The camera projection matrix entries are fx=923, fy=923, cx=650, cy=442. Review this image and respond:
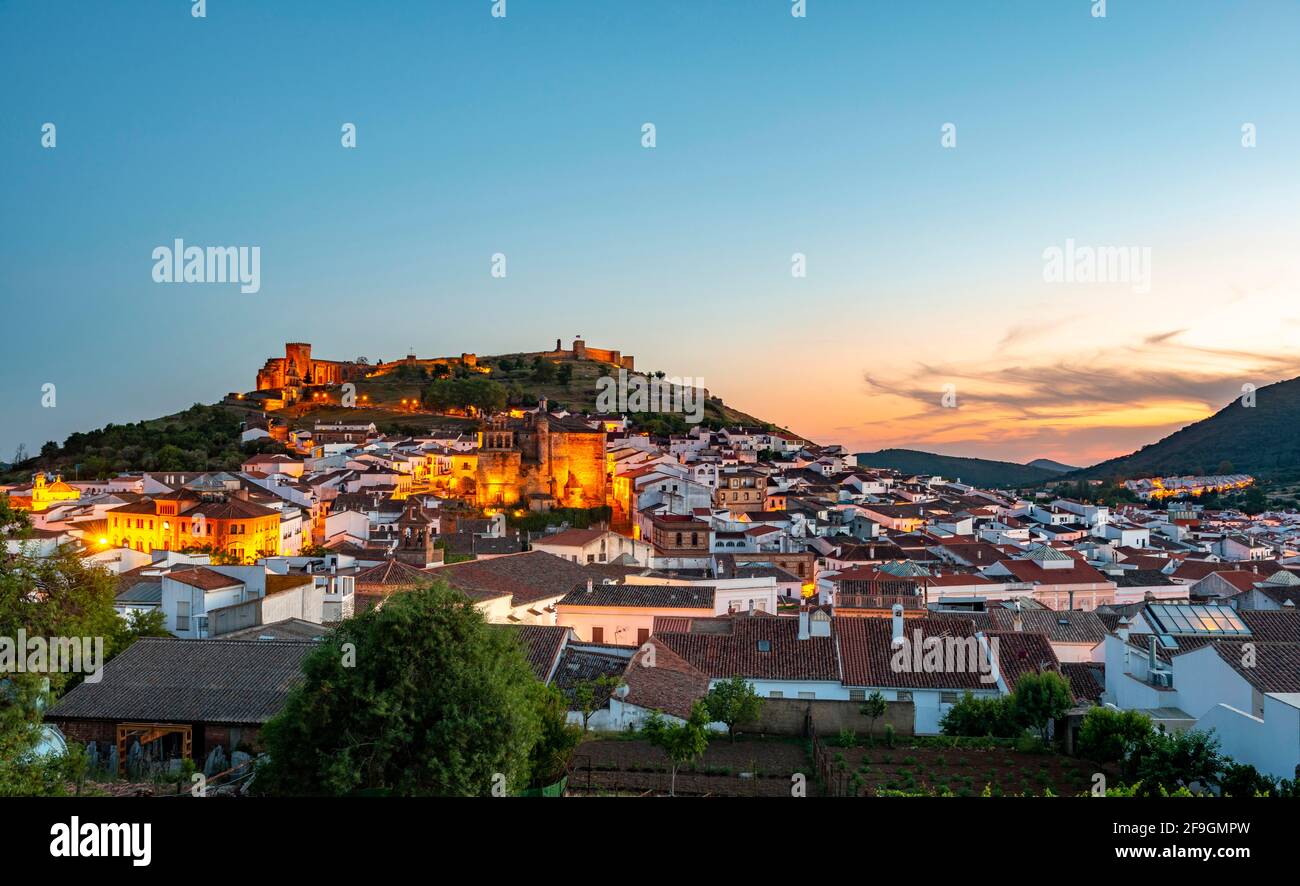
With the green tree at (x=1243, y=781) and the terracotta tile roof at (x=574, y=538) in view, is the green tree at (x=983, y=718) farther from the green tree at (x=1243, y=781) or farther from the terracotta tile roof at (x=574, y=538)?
the terracotta tile roof at (x=574, y=538)

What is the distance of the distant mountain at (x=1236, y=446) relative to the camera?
10919 centimetres

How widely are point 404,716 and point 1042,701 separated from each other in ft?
36.9

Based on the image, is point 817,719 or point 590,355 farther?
point 590,355

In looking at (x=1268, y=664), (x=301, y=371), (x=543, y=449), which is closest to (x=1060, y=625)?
(x=1268, y=664)

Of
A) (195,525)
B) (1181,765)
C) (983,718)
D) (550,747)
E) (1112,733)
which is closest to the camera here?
(1181,765)

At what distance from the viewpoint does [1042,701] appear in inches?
619

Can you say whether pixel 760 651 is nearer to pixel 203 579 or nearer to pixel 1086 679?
pixel 1086 679

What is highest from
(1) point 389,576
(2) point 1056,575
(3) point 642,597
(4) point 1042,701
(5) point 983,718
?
(1) point 389,576

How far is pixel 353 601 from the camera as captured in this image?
75.0 ft

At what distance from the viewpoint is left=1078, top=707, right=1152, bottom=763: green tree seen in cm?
1314

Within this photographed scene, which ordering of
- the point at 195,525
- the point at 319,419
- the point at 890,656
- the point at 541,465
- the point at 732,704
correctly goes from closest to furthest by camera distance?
the point at 732,704 < the point at 890,656 < the point at 195,525 < the point at 541,465 < the point at 319,419

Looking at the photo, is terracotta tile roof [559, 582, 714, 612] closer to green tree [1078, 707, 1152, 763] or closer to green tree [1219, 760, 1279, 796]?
green tree [1078, 707, 1152, 763]

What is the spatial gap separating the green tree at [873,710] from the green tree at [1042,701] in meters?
2.39
